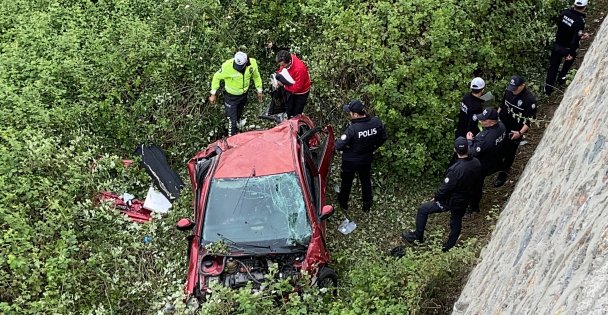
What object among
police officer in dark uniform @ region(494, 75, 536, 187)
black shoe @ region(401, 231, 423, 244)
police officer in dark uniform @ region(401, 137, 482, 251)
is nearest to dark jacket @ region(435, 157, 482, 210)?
police officer in dark uniform @ region(401, 137, 482, 251)

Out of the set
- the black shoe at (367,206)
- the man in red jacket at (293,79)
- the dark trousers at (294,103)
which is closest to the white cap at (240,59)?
the man in red jacket at (293,79)

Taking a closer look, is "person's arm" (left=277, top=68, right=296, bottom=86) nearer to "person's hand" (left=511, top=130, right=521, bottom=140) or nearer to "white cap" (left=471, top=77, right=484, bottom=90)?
"white cap" (left=471, top=77, right=484, bottom=90)

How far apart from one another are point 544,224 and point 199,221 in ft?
13.4

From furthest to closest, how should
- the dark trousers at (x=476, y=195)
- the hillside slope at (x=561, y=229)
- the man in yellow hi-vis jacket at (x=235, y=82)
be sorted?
the man in yellow hi-vis jacket at (x=235, y=82) → the dark trousers at (x=476, y=195) → the hillside slope at (x=561, y=229)

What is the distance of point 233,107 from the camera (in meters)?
9.47

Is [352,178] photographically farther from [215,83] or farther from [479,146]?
[215,83]

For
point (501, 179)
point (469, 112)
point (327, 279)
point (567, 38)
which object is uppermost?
point (567, 38)

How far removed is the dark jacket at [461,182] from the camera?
23.5 feet

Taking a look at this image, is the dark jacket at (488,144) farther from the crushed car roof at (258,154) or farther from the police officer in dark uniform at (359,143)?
the crushed car roof at (258,154)

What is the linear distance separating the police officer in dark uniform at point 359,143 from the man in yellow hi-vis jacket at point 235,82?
187 centimetres

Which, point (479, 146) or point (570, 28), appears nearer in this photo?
point (479, 146)

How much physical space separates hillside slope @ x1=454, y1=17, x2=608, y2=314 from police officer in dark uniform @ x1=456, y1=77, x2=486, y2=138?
1.51 m

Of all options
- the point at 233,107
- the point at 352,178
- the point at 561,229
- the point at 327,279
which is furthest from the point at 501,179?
the point at 561,229

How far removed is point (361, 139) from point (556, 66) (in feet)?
13.0
